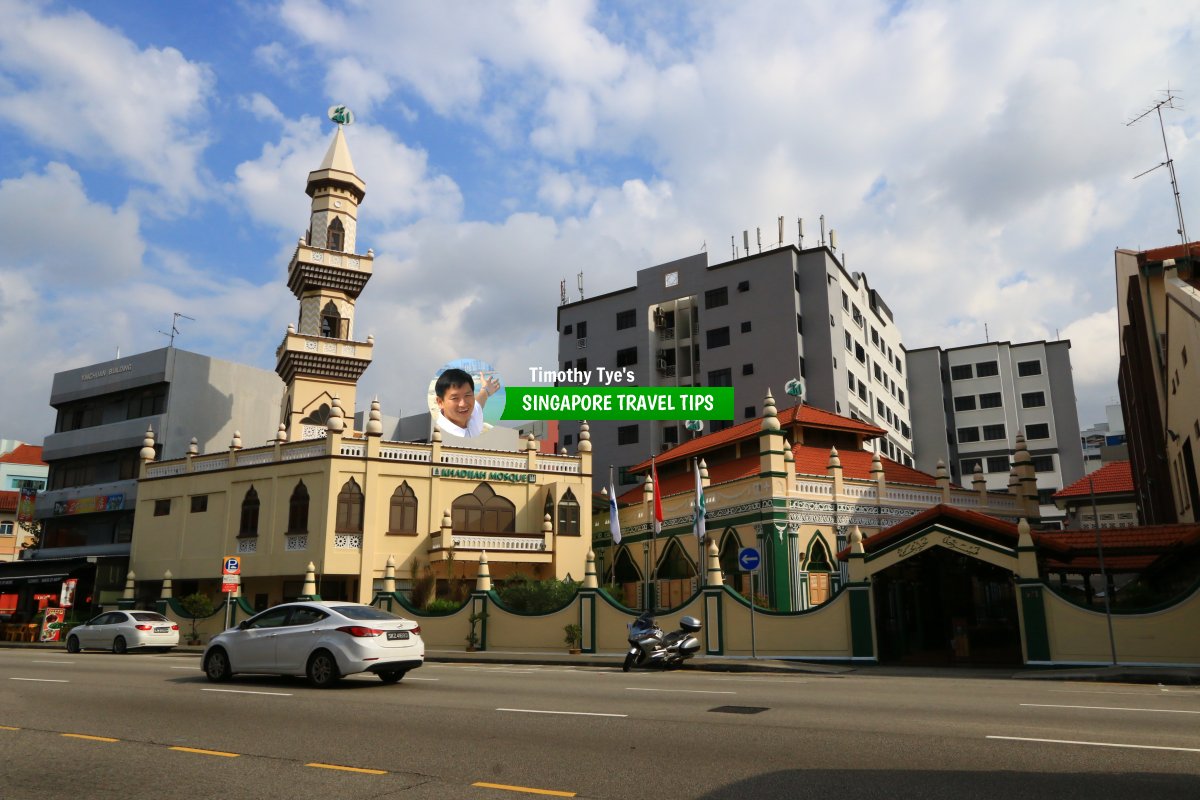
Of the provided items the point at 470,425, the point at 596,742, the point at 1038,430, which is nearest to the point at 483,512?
the point at 470,425

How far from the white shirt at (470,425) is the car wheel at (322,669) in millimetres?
29401

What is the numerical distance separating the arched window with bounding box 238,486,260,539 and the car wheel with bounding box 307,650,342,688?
24.1 m

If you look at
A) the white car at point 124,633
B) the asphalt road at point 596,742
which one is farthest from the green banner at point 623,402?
the asphalt road at point 596,742

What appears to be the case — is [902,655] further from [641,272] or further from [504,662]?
[641,272]

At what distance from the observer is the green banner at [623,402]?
56250mm

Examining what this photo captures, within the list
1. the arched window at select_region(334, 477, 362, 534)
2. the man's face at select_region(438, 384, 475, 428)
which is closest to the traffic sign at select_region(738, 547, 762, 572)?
the arched window at select_region(334, 477, 362, 534)

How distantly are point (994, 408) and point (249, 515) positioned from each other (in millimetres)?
62064

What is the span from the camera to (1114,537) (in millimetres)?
24516

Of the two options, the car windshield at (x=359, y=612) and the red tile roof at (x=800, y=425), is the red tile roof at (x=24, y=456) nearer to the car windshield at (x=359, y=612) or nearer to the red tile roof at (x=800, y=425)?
the red tile roof at (x=800, y=425)

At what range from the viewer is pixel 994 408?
250ft

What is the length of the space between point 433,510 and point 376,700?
24.4 m

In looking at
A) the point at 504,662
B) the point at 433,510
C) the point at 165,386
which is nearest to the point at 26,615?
the point at 165,386

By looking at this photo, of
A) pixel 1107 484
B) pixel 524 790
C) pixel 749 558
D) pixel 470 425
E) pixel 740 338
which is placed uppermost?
pixel 740 338

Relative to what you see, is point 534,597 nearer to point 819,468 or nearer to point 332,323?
point 819,468
